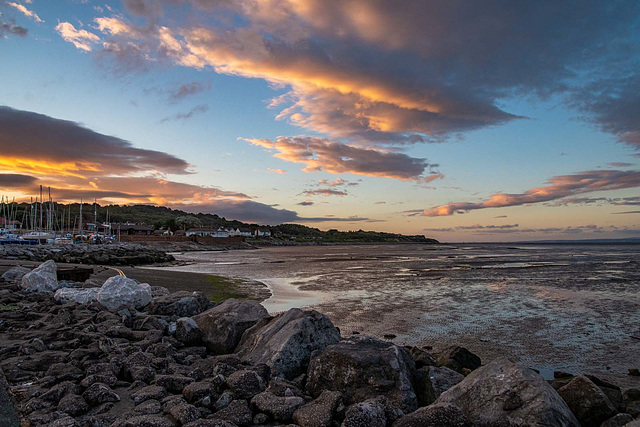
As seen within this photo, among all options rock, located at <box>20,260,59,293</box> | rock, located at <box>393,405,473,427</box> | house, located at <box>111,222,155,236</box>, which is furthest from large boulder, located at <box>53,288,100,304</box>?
house, located at <box>111,222,155,236</box>

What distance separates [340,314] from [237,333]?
21.4ft

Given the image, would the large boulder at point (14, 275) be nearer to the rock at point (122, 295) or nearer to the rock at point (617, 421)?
the rock at point (122, 295)

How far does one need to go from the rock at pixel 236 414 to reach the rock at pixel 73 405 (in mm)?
1774

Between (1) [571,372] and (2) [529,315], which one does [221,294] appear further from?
(1) [571,372]

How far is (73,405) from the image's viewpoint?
16.1 ft

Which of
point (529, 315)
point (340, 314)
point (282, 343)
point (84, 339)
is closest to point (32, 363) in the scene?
point (84, 339)

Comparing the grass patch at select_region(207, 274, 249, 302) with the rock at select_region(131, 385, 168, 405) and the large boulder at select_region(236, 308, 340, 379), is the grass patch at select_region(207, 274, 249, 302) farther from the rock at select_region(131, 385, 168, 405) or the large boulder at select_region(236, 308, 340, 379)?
the rock at select_region(131, 385, 168, 405)

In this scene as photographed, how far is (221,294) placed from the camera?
62.0 ft

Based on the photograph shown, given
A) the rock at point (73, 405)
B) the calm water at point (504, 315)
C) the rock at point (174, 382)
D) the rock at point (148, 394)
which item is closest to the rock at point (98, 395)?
the rock at point (73, 405)

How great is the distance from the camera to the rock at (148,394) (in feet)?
16.9

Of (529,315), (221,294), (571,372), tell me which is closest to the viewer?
(571,372)

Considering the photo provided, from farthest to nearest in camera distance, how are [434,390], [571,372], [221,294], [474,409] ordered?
1. [221,294]
2. [571,372]
3. [434,390]
4. [474,409]

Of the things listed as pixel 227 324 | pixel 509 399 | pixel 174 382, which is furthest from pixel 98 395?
pixel 509 399

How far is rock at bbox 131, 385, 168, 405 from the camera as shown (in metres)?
5.15
